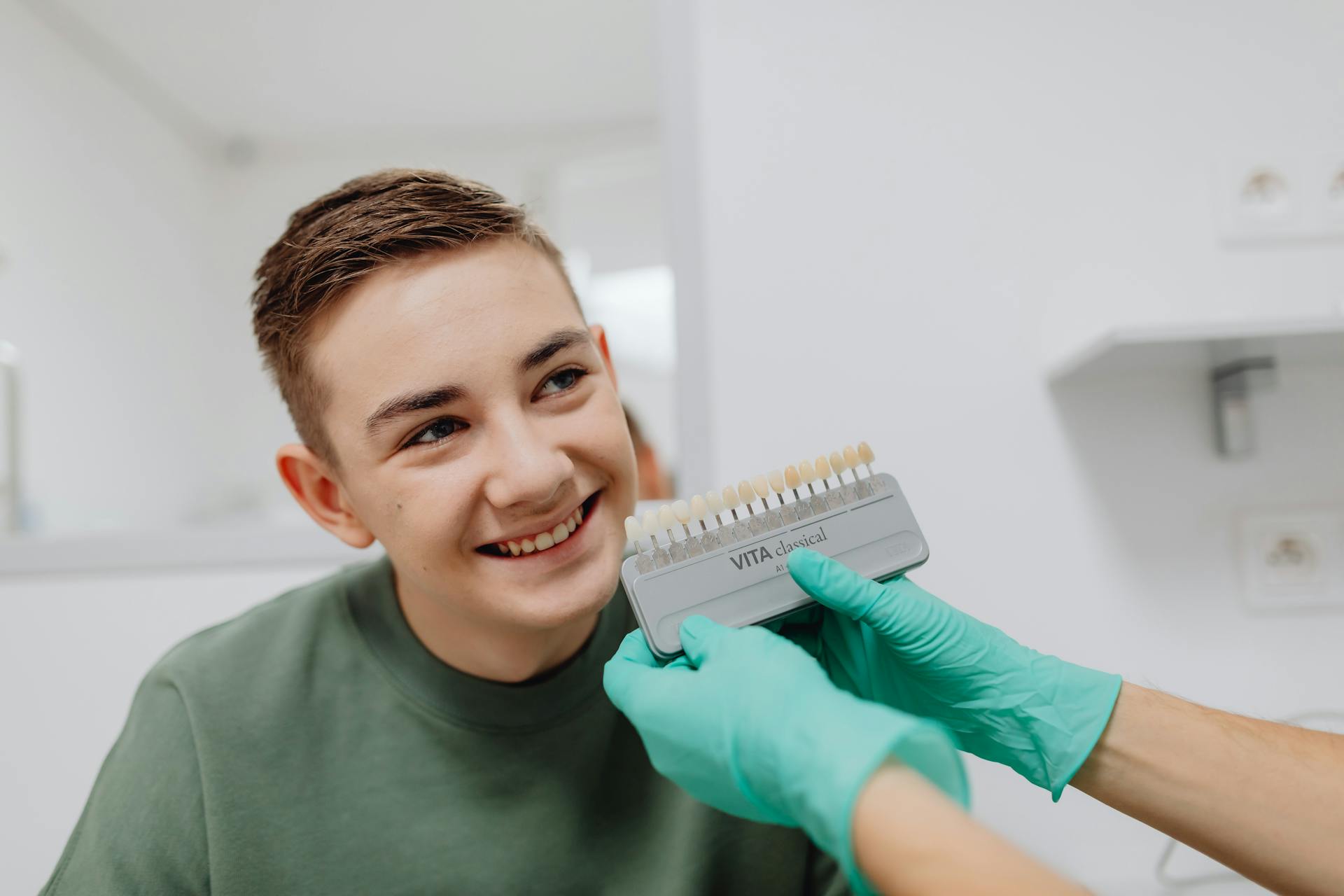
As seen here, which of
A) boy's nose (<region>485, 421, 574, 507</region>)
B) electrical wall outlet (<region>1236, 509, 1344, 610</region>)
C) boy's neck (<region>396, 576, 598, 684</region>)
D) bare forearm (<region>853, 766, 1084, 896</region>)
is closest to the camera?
→ bare forearm (<region>853, 766, 1084, 896</region>)

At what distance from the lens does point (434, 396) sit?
0.64 meters

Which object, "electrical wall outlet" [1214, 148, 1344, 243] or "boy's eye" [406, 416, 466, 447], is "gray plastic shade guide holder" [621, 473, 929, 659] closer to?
"boy's eye" [406, 416, 466, 447]

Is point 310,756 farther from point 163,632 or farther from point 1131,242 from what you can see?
point 1131,242

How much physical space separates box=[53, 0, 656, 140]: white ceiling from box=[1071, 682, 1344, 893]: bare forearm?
1.97m

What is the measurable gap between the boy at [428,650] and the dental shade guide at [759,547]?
0.12 meters

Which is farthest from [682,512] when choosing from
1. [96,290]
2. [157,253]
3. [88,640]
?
[157,253]

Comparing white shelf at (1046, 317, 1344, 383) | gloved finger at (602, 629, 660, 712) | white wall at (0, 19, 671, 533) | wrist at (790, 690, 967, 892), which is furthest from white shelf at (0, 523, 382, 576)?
white shelf at (1046, 317, 1344, 383)

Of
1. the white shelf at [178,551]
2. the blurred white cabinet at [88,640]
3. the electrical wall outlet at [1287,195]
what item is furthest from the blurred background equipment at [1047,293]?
the blurred white cabinet at [88,640]

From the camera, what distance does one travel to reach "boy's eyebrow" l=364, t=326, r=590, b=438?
25.2 inches

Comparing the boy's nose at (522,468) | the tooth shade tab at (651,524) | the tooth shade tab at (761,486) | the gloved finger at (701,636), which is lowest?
the gloved finger at (701,636)

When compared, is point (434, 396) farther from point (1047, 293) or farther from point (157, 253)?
point (157, 253)

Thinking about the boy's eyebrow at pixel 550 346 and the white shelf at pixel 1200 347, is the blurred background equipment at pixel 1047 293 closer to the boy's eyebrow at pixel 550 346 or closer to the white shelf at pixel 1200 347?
the white shelf at pixel 1200 347

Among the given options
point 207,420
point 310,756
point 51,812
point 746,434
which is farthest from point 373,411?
point 207,420

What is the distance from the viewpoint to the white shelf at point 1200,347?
0.79m
